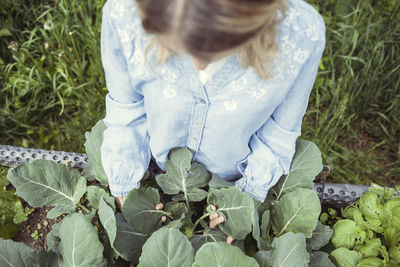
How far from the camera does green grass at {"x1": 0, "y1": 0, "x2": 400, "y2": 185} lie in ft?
6.26

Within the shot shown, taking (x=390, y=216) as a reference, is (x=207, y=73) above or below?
above

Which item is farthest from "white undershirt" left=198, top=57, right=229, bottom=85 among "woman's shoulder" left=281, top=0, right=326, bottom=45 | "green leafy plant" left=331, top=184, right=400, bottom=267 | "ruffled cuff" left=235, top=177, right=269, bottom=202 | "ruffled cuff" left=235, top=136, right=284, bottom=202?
"green leafy plant" left=331, top=184, right=400, bottom=267

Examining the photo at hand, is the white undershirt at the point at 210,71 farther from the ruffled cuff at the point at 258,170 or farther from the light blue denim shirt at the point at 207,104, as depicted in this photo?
the ruffled cuff at the point at 258,170

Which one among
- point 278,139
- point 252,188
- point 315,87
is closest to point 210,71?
point 278,139

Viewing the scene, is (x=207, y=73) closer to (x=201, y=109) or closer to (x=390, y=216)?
(x=201, y=109)

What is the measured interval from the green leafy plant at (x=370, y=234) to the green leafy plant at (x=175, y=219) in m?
0.05

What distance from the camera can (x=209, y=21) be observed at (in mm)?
637

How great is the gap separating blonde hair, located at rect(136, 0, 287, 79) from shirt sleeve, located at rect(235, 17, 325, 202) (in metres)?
0.24

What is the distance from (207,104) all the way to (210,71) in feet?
0.31

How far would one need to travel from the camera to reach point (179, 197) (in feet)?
4.50

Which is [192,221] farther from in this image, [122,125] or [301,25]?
[301,25]

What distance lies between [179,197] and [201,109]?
48 cm

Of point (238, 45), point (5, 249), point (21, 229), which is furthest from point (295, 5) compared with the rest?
point (21, 229)

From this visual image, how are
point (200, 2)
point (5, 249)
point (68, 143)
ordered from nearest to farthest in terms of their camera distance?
point (200, 2)
point (5, 249)
point (68, 143)
